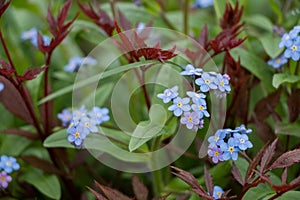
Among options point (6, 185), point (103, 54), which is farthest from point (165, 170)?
point (103, 54)

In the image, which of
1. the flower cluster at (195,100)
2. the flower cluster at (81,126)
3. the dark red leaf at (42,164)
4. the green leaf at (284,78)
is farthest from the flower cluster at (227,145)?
the dark red leaf at (42,164)

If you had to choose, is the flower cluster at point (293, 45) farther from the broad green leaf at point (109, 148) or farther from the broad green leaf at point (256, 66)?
the broad green leaf at point (109, 148)

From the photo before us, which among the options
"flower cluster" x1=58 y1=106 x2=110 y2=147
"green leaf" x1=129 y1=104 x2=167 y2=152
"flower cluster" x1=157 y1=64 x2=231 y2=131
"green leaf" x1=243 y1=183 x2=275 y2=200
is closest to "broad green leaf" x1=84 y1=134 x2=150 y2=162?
"flower cluster" x1=58 y1=106 x2=110 y2=147

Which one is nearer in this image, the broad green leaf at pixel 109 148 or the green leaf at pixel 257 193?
the green leaf at pixel 257 193

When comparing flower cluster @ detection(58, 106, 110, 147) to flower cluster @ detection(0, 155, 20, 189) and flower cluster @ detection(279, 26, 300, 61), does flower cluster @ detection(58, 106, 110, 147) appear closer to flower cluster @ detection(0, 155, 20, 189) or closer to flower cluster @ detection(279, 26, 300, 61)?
flower cluster @ detection(0, 155, 20, 189)

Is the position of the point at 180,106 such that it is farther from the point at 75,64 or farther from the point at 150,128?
the point at 75,64

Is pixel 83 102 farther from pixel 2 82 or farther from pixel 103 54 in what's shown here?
pixel 103 54
